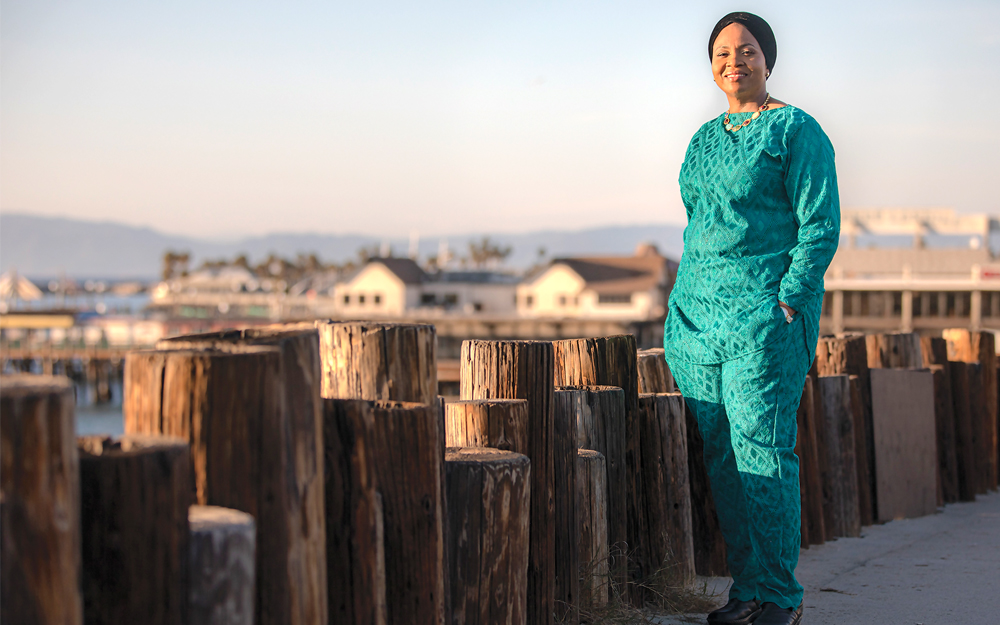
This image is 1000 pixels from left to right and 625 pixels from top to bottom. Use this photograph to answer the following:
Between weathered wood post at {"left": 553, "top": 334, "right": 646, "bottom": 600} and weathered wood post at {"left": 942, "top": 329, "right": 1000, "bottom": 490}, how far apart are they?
13.5ft

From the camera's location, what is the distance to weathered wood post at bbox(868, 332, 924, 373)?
20.7ft

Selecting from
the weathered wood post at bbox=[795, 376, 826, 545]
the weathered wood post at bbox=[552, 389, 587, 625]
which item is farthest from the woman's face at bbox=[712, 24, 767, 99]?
the weathered wood post at bbox=[795, 376, 826, 545]

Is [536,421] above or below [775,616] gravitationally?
above

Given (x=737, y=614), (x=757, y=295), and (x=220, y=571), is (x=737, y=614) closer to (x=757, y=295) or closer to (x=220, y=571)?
(x=757, y=295)

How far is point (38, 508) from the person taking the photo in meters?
1.74

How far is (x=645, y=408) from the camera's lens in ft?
14.0

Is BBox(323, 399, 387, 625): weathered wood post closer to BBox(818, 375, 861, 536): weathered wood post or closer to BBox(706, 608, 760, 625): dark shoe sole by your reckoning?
BBox(706, 608, 760, 625): dark shoe sole

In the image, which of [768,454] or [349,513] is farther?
[768,454]

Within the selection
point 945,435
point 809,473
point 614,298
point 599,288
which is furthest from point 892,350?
point 599,288

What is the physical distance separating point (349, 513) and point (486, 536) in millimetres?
569

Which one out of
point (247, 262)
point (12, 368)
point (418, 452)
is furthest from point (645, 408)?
point (247, 262)

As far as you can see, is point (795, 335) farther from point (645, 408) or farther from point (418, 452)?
point (418, 452)

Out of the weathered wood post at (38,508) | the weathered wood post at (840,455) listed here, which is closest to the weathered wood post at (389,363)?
the weathered wood post at (38,508)

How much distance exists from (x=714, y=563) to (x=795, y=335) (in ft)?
5.12
